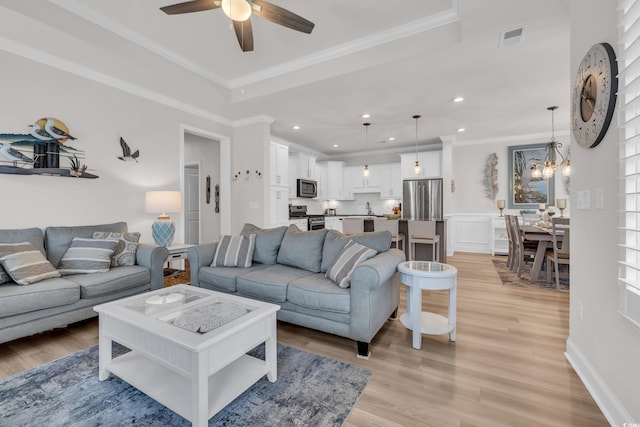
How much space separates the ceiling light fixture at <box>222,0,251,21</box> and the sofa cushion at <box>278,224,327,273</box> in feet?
6.36

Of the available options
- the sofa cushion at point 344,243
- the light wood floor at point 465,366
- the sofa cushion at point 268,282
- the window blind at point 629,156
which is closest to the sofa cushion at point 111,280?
the light wood floor at point 465,366

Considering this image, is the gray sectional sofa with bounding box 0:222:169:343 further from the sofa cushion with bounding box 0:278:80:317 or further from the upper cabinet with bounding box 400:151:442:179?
the upper cabinet with bounding box 400:151:442:179

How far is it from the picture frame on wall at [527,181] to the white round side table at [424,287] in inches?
205

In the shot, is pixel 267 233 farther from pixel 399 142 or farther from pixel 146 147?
pixel 399 142

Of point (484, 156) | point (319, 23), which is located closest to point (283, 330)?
point (319, 23)

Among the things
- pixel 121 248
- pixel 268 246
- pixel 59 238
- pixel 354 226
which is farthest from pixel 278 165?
pixel 59 238

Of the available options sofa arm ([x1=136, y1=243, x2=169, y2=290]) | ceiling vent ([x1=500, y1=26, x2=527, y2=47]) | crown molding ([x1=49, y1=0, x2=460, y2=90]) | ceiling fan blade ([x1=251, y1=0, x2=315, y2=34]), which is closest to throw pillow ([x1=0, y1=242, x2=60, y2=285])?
sofa arm ([x1=136, y1=243, x2=169, y2=290])

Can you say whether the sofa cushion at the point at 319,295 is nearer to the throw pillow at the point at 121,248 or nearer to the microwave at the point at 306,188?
the throw pillow at the point at 121,248

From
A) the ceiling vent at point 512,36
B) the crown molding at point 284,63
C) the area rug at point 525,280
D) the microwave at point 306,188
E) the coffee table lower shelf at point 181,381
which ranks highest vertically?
the crown molding at point 284,63

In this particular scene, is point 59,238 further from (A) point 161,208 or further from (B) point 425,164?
(B) point 425,164

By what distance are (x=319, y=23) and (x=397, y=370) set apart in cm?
314

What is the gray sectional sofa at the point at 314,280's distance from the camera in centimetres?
207

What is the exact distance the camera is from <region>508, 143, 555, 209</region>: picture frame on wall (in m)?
6.07

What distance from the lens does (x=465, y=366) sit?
1968 millimetres
